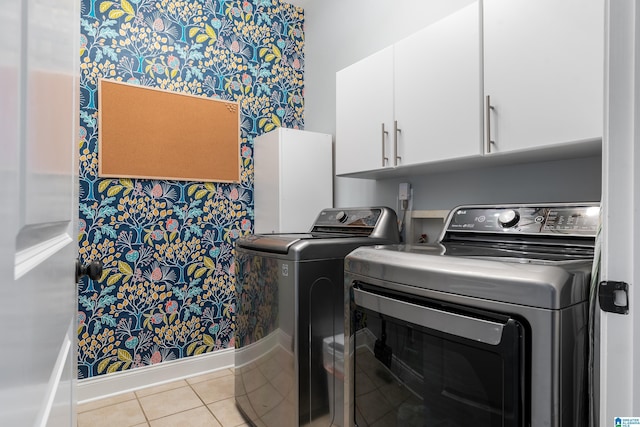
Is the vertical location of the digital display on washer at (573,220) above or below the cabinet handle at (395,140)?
below

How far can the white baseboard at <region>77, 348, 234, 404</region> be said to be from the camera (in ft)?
7.49

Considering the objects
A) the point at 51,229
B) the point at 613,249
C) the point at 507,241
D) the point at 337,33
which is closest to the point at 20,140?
the point at 51,229

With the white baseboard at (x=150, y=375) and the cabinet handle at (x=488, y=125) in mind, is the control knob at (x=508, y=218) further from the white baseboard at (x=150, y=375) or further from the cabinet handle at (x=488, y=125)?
the white baseboard at (x=150, y=375)

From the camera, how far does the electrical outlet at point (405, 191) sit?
85.6 inches

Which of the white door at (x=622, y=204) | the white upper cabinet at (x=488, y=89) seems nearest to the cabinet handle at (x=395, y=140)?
the white upper cabinet at (x=488, y=89)

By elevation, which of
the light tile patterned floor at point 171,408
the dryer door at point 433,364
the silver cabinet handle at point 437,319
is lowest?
the light tile patterned floor at point 171,408

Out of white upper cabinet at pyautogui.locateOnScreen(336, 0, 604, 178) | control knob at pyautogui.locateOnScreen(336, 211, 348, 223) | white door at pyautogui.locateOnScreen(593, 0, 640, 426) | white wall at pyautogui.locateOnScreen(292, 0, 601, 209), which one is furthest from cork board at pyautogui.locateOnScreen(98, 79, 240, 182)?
white door at pyautogui.locateOnScreen(593, 0, 640, 426)

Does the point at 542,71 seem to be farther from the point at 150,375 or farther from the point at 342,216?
Answer: the point at 150,375

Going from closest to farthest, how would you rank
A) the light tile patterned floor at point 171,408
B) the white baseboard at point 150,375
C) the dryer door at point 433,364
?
the dryer door at point 433,364
the light tile patterned floor at point 171,408
the white baseboard at point 150,375

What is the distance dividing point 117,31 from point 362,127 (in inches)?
68.8

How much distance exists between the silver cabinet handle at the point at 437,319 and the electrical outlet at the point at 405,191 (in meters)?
1.03

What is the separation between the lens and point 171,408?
85.7 inches

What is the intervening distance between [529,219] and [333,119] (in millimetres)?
1748

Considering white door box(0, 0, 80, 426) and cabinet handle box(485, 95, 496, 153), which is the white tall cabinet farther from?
white door box(0, 0, 80, 426)
